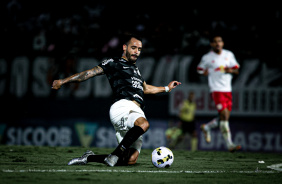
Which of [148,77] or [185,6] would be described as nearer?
[148,77]

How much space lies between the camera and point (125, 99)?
5.60 meters

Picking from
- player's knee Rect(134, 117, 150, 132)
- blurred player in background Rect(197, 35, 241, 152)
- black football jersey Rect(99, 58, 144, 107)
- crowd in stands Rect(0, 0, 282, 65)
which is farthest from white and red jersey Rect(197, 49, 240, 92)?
player's knee Rect(134, 117, 150, 132)

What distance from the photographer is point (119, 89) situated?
5.67m

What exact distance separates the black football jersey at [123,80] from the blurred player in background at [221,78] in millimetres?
3411

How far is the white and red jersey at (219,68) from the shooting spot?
8.83m

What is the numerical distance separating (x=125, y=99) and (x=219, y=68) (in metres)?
3.80

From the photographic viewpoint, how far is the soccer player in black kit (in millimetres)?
5242

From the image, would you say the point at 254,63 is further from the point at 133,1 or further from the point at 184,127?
the point at 133,1

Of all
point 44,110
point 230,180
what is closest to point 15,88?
point 44,110

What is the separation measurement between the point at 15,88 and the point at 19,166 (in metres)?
8.06

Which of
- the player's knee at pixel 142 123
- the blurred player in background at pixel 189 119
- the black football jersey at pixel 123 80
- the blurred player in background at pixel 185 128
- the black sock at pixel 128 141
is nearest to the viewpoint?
the black sock at pixel 128 141

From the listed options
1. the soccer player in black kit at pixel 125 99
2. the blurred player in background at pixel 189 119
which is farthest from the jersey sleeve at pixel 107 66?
the blurred player in background at pixel 189 119

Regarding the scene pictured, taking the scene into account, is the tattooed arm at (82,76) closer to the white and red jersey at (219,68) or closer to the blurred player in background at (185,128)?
the white and red jersey at (219,68)

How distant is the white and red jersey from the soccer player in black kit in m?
3.23
